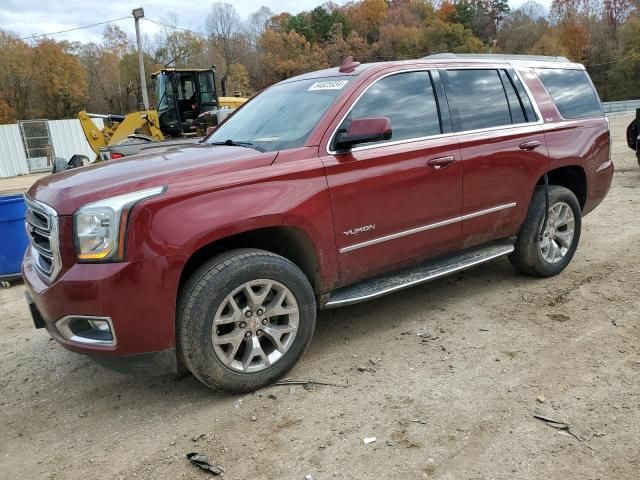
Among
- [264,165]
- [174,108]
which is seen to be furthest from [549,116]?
[174,108]

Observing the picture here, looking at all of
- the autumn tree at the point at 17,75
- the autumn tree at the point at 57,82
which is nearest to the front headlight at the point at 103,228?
the autumn tree at the point at 17,75

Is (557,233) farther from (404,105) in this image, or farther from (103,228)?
(103,228)

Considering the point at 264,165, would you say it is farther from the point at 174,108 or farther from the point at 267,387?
A: the point at 174,108

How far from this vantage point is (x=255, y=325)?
3119mm

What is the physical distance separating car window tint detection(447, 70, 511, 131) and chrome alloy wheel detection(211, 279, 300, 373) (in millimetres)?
1961

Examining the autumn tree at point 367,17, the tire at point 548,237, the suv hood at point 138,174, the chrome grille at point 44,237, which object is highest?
the autumn tree at point 367,17

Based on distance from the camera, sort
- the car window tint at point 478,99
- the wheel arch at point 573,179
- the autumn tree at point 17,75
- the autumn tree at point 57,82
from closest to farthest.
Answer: the car window tint at point 478,99, the wheel arch at point 573,179, the autumn tree at point 17,75, the autumn tree at point 57,82

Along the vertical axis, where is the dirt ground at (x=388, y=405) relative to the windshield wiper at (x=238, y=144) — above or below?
below

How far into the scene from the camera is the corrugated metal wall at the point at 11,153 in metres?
23.6

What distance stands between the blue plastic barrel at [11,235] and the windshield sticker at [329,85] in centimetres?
382

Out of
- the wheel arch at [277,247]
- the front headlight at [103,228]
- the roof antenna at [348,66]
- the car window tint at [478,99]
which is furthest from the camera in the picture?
the car window tint at [478,99]

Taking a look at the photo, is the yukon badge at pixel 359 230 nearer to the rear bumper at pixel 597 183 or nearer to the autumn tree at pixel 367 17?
the rear bumper at pixel 597 183

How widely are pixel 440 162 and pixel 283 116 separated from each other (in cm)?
119

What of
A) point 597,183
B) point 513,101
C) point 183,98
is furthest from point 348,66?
point 183,98
